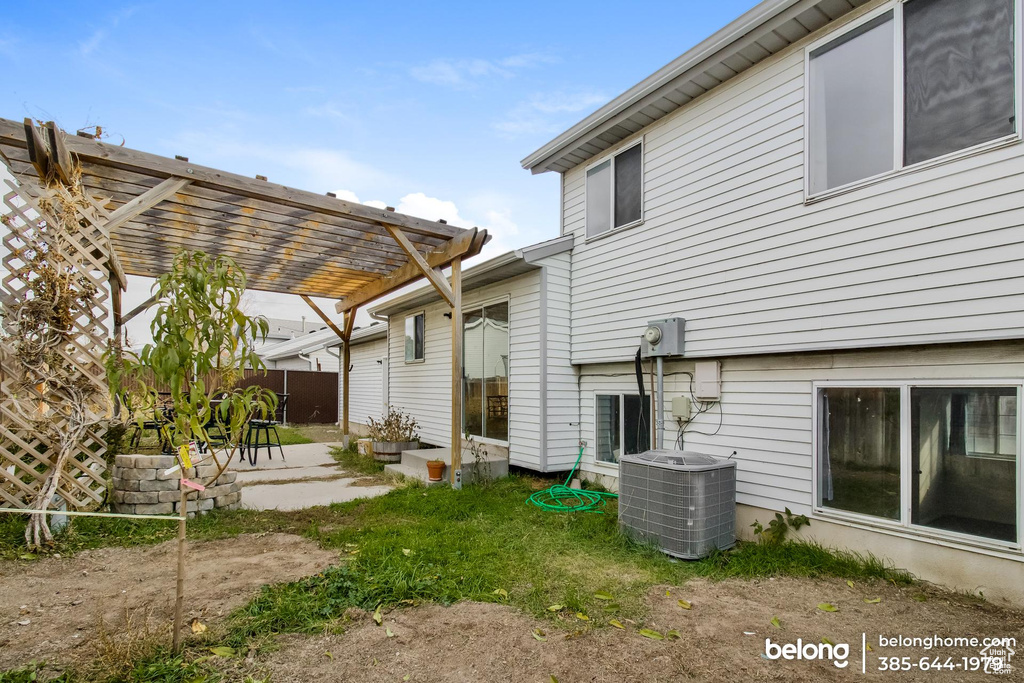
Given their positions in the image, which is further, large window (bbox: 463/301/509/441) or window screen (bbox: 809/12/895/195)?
large window (bbox: 463/301/509/441)

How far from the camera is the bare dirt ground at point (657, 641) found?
2.50 metres

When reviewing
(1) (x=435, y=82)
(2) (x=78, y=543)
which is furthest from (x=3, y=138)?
(1) (x=435, y=82)

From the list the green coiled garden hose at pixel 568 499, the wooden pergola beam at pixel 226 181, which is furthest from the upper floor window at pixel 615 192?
the green coiled garden hose at pixel 568 499

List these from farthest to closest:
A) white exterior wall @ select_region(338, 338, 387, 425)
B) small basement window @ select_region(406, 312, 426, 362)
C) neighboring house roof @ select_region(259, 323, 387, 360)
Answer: neighboring house roof @ select_region(259, 323, 387, 360) → white exterior wall @ select_region(338, 338, 387, 425) → small basement window @ select_region(406, 312, 426, 362)

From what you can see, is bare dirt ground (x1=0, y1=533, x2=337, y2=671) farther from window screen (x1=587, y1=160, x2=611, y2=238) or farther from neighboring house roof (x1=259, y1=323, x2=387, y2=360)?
neighboring house roof (x1=259, y1=323, x2=387, y2=360)

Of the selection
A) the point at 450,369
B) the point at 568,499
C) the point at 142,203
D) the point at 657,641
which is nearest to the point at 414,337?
the point at 450,369

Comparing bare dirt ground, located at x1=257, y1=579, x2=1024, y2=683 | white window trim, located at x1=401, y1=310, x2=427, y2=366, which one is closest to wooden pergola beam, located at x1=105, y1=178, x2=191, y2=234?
bare dirt ground, located at x1=257, y1=579, x2=1024, y2=683

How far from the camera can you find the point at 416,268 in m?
7.80

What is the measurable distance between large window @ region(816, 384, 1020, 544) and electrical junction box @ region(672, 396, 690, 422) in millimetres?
1293

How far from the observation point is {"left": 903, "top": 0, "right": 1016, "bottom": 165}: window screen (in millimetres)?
3375

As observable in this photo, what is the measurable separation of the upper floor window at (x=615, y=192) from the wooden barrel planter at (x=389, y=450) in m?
4.91

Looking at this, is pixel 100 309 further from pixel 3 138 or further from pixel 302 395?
pixel 302 395

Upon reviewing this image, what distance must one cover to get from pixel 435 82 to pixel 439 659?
11.7m

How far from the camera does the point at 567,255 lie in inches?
277
